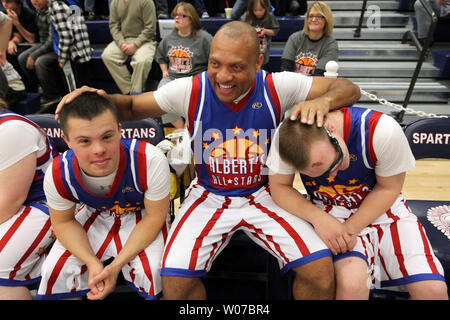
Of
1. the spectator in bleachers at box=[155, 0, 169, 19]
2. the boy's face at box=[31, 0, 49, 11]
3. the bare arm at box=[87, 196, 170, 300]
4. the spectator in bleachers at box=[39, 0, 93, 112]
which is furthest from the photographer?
the spectator in bleachers at box=[155, 0, 169, 19]

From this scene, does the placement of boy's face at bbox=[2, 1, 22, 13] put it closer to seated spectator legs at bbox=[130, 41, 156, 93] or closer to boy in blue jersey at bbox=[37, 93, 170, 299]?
seated spectator legs at bbox=[130, 41, 156, 93]

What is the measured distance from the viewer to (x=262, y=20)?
4461 millimetres

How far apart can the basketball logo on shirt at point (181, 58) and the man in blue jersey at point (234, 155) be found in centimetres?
246

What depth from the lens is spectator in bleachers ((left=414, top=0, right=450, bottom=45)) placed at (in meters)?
4.84

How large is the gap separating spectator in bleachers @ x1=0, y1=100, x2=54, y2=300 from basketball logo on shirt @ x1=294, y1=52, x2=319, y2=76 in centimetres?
306

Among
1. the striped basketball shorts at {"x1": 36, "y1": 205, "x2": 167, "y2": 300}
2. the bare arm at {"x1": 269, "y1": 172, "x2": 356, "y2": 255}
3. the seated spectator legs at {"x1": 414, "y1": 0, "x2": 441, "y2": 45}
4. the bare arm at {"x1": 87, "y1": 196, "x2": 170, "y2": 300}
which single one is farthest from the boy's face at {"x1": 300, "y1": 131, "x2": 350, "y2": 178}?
the seated spectator legs at {"x1": 414, "y1": 0, "x2": 441, "y2": 45}

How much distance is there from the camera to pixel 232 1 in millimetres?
6387

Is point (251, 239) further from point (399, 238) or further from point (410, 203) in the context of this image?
point (410, 203)

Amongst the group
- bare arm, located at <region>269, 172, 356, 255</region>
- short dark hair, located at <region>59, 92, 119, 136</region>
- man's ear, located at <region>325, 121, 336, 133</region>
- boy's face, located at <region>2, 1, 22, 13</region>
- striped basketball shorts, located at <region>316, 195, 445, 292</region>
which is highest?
boy's face, located at <region>2, 1, 22, 13</region>

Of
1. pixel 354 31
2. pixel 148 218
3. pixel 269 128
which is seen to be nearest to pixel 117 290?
pixel 148 218

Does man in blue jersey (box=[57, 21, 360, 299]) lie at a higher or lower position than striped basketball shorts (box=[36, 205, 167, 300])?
higher

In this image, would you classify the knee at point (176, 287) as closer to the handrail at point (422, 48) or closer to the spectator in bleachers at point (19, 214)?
the spectator in bleachers at point (19, 214)

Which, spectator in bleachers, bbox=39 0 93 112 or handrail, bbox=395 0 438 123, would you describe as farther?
spectator in bleachers, bbox=39 0 93 112

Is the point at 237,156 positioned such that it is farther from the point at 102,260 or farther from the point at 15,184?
the point at 15,184
